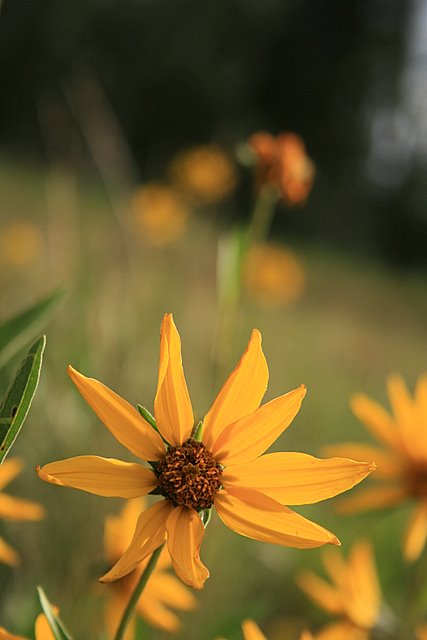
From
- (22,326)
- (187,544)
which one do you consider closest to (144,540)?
(187,544)

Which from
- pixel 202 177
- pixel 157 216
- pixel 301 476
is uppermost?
pixel 301 476

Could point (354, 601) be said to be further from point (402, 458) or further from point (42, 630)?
point (42, 630)

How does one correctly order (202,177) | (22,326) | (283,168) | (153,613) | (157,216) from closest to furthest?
1. (22,326)
2. (153,613)
3. (283,168)
4. (202,177)
5. (157,216)

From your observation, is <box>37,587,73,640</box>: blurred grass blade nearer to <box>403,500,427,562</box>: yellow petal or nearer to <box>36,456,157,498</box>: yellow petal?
<box>36,456,157,498</box>: yellow petal

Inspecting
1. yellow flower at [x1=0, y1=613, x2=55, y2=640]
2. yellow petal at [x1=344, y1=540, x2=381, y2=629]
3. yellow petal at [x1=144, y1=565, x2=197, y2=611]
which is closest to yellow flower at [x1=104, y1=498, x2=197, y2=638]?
yellow petal at [x1=144, y1=565, x2=197, y2=611]

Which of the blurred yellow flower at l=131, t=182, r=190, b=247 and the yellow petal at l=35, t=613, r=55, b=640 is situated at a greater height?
the yellow petal at l=35, t=613, r=55, b=640

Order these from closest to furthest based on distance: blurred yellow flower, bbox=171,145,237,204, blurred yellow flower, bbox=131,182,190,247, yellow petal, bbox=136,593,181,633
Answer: yellow petal, bbox=136,593,181,633
blurred yellow flower, bbox=171,145,237,204
blurred yellow flower, bbox=131,182,190,247

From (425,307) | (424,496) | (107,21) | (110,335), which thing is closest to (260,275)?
(110,335)

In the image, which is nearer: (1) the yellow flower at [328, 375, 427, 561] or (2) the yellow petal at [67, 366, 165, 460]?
(2) the yellow petal at [67, 366, 165, 460]
